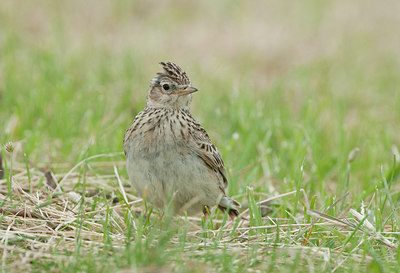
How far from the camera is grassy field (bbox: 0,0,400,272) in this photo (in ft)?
13.5

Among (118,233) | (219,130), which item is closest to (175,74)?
(118,233)

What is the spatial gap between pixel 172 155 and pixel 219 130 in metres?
2.86

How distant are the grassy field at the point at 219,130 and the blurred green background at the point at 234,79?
3cm

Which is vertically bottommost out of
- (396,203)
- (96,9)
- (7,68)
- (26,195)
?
(396,203)

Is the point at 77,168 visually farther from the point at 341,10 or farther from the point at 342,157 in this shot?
the point at 341,10

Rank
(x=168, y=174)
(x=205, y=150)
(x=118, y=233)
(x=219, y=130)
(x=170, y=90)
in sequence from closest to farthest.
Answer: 1. (x=118, y=233)
2. (x=168, y=174)
3. (x=205, y=150)
4. (x=170, y=90)
5. (x=219, y=130)

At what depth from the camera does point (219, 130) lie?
7.86 m

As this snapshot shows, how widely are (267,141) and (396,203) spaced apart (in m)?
1.77

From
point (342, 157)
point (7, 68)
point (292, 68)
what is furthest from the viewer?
point (292, 68)

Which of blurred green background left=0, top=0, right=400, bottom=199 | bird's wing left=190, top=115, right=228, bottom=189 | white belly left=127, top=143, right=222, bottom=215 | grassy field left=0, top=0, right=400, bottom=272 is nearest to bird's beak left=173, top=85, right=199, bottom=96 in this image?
bird's wing left=190, top=115, right=228, bottom=189

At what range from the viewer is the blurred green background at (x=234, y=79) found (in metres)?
7.05

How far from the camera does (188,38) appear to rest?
1249 cm

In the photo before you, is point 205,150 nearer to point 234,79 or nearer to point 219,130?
point 219,130

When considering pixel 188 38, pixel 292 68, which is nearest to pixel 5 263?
pixel 292 68
